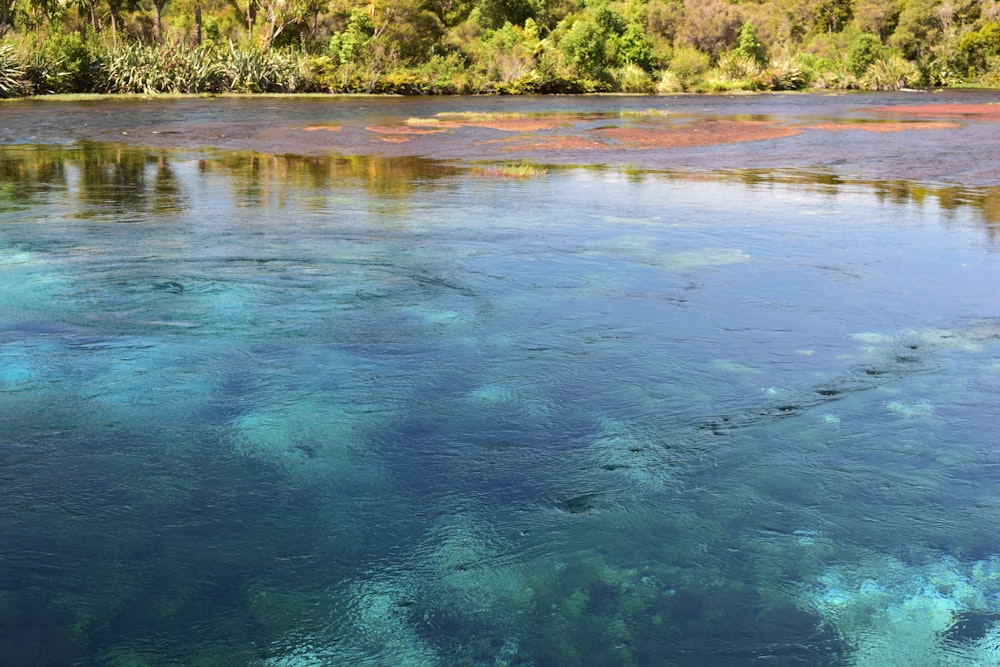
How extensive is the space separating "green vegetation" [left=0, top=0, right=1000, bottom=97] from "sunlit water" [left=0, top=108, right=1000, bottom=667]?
1515 inches

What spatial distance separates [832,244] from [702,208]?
8.14 ft

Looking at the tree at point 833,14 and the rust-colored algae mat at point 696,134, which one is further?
the tree at point 833,14

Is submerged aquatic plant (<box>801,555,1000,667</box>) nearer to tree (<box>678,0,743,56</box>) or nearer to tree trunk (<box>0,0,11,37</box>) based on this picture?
tree trunk (<box>0,0,11,37</box>)

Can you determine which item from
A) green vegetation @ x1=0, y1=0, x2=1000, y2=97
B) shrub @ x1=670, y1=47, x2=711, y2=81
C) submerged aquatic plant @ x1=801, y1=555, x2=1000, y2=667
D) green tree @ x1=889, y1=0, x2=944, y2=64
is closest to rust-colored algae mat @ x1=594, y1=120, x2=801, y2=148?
submerged aquatic plant @ x1=801, y1=555, x2=1000, y2=667

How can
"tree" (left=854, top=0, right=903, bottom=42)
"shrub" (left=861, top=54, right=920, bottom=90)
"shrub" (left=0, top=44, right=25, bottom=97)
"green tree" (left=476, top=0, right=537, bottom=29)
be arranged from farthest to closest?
"tree" (left=854, top=0, right=903, bottom=42) → "green tree" (left=476, top=0, right=537, bottom=29) → "shrub" (left=861, top=54, right=920, bottom=90) → "shrub" (left=0, top=44, right=25, bottom=97)

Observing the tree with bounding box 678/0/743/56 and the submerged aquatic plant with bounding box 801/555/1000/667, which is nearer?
the submerged aquatic plant with bounding box 801/555/1000/667

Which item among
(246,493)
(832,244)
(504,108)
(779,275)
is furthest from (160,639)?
(504,108)

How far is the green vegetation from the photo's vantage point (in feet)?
148

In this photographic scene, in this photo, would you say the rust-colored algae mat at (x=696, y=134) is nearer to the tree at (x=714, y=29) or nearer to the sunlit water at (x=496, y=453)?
the sunlit water at (x=496, y=453)

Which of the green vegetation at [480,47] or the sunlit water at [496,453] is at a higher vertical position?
the green vegetation at [480,47]

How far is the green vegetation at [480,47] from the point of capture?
45.0m

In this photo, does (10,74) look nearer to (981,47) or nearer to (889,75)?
(889,75)

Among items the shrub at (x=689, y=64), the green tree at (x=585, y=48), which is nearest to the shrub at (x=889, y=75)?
the shrub at (x=689, y=64)

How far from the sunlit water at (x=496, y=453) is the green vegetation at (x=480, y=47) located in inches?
1515
